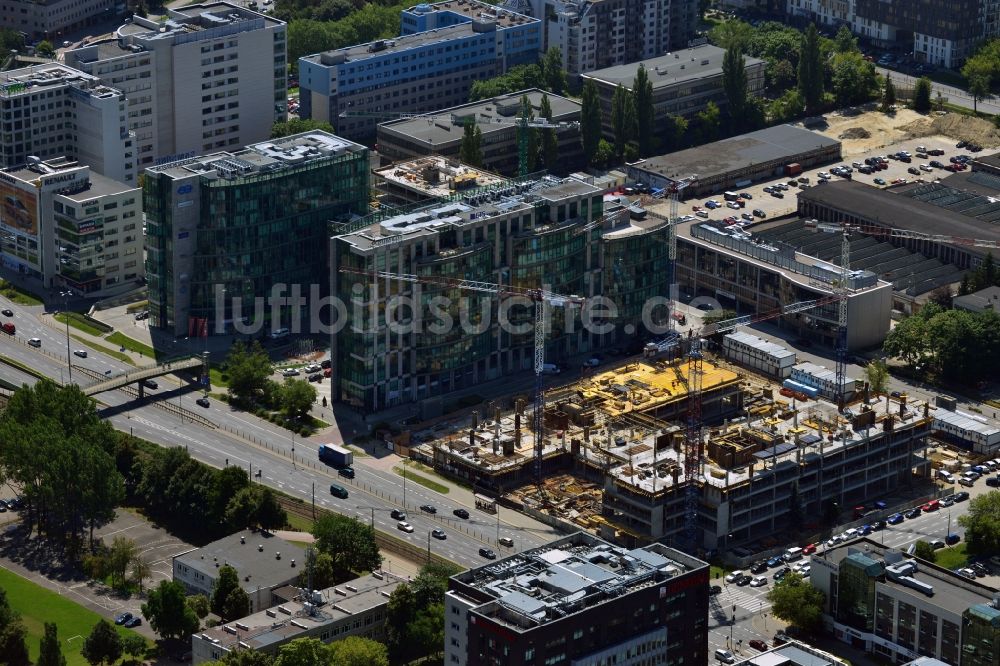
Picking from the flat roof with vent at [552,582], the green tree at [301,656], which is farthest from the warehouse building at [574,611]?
the green tree at [301,656]

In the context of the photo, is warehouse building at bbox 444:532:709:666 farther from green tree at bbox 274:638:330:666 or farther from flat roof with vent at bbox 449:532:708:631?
green tree at bbox 274:638:330:666

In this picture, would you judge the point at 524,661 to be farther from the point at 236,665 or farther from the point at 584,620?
the point at 236,665

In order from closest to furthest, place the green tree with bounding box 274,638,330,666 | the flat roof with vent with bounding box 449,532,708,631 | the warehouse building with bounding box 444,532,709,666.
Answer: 1. the warehouse building with bounding box 444,532,709,666
2. the flat roof with vent with bounding box 449,532,708,631
3. the green tree with bounding box 274,638,330,666

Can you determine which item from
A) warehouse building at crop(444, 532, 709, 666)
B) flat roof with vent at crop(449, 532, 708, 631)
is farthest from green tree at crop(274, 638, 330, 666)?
A: flat roof with vent at crop(449, 532, 708, 631)

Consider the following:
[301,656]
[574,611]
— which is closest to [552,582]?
[574,611]

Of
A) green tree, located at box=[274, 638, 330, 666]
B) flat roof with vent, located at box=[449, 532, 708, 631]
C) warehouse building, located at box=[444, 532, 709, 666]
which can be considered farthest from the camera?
green tree, located at box=[274, 638, 330, 666]

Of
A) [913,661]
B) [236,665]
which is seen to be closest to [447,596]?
[236,665]

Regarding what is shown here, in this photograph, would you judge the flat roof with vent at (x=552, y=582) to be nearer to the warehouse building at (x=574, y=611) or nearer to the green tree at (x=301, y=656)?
the warehouse building at (x=574, y=611)

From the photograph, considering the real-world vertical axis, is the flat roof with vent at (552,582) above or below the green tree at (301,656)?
above

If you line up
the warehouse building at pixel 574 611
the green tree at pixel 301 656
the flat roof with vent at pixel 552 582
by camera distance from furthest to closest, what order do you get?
1. the green tree at pixel 301 656
2. the flat roof with vent at pixel 552 582
3. the warehouse building at pixel 574 611
